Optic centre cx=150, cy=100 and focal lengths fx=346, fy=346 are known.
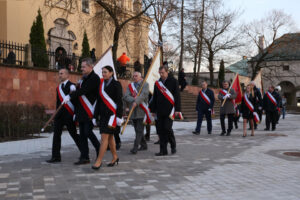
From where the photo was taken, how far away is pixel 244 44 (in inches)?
1433

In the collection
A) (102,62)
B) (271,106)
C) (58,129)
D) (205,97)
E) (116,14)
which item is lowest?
(58,129)

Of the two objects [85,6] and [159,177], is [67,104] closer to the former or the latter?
[159,177]

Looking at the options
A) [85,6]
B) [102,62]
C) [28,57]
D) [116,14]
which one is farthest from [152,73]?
[85,6]

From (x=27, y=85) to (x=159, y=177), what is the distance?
1096 centimetres

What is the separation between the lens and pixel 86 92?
6184mm

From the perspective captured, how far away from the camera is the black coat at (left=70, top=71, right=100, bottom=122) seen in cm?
618

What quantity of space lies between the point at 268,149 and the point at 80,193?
5.77 metres

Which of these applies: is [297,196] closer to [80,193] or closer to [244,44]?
[80,193]

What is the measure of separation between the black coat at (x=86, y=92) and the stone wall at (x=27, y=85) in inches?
312

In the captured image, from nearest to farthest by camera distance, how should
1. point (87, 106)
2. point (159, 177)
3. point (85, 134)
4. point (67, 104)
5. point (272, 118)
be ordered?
point (159, 177) < point (87, 106) < point (85, 134) < point (67, 104) < point (272, 118)

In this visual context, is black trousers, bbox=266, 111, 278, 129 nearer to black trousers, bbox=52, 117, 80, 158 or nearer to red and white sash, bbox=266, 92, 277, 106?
red and white sash, bbox=266, 92, 277, 106

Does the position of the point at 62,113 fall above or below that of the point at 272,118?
above

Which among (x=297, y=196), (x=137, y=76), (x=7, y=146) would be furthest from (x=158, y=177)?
(x=7, y=146)

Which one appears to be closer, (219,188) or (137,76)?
(219,188)
